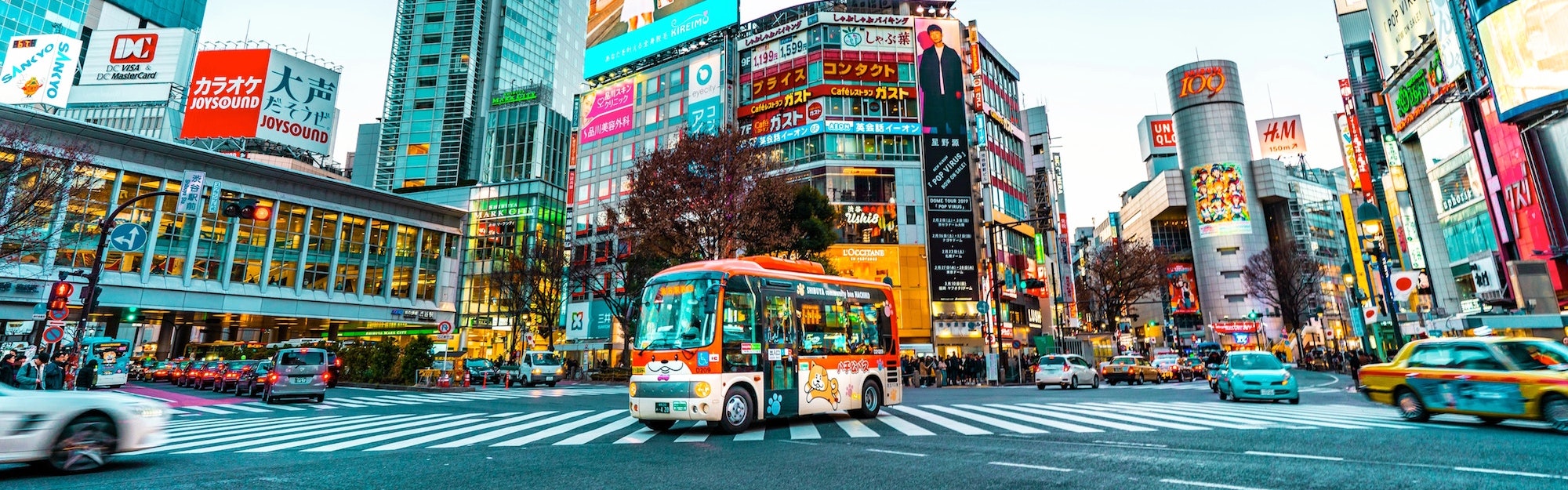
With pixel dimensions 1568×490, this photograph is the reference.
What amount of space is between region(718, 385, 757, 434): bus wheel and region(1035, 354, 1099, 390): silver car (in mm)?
19296

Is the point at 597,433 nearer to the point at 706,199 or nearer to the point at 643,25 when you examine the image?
the point at 706,199

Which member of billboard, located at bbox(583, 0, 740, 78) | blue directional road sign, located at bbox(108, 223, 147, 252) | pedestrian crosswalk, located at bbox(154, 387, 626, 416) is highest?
billboard, located at bbox(583, 0, 740, 78)

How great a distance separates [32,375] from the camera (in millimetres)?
15719

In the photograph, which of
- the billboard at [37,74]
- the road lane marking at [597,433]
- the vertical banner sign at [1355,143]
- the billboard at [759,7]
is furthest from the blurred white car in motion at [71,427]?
the vertical banner sign at [1355,143]

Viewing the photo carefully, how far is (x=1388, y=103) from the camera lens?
41938 mm

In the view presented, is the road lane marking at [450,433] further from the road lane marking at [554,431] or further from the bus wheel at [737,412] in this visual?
the bus wheel at [737,412]

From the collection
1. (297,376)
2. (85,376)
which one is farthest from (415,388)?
(85,376)

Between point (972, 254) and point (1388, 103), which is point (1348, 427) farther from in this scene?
point (1388, 103)

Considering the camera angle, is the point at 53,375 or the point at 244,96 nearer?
the point at 53,375

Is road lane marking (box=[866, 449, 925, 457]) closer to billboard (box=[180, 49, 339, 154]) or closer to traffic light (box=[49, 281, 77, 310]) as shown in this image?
traffic light (box=[49, 281, 77, 310])

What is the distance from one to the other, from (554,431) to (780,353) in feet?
12.6

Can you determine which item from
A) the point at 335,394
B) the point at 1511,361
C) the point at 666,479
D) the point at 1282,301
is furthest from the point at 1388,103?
the point at 335,394

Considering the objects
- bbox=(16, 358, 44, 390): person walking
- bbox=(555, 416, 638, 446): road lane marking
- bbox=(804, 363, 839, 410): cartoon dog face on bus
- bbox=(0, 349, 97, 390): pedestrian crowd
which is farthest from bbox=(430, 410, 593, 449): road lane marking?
bbox=(16, 358, 44, 390): person walking

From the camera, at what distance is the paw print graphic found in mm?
11211
